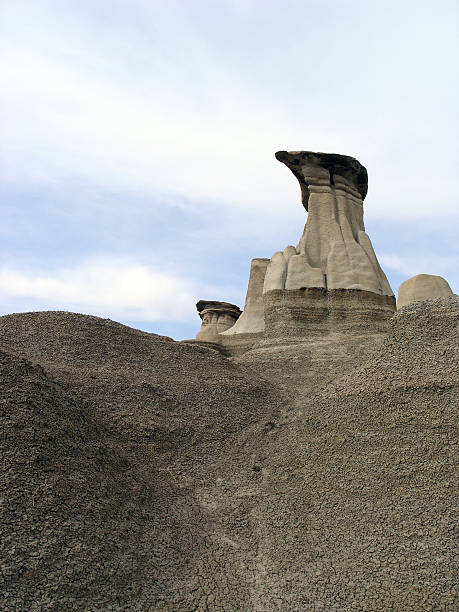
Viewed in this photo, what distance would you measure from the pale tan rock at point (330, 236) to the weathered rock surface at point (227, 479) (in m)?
7.00

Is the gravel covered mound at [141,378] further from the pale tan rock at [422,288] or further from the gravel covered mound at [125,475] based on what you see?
the pale tan rock at [422,288]

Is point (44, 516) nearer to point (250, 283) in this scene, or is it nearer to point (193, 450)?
point (193, 450)

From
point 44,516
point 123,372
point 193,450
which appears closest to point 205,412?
point 193,450

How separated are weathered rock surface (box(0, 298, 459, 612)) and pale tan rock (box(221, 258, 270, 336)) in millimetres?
11623

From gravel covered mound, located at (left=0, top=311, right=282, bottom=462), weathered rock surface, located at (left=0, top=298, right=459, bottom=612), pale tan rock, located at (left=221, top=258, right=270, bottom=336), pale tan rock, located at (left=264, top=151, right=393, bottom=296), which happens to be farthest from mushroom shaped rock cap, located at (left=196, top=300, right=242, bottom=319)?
weathered rock surface, located at (left=0, top=298, right=459, bottom=612)

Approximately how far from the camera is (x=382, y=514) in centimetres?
873

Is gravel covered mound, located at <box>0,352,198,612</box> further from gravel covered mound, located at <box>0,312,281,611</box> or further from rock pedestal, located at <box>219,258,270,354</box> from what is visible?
rock pedestal, located at <box>219,258,270,354</box>

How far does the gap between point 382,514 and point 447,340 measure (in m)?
5.48

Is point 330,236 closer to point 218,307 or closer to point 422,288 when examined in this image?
point 422,288

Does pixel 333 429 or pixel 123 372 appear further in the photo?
pixel 123 372

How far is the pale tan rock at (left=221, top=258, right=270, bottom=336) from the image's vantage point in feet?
87.5

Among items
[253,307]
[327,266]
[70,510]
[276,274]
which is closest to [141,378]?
[70,510]

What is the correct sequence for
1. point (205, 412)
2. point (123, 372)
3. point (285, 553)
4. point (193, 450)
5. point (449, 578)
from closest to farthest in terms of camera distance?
point (449, 578) < point (285, 553) < point (193, 450) < point (205, 412) < point (123, 372)

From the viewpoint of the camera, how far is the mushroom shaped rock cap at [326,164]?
23734 mm
